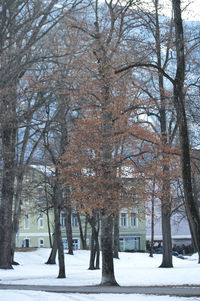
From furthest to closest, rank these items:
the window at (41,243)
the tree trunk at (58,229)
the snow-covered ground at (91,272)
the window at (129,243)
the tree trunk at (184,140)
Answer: the window at (129,243) → the window at (41,243) → the tree trunk at (58,229) → the snow-covered ground at (91,272) → the tree trunk at (184,140)

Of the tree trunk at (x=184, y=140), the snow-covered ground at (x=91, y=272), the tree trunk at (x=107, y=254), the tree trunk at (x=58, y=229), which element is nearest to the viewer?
the tree trunk at (x=184, y=140)

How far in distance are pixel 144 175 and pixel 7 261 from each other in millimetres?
13922

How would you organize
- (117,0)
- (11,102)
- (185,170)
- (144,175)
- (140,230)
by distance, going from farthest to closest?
(140,230) < (117,0) < (144,175) < (11,102) < (185,170)

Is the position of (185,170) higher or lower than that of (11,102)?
lower

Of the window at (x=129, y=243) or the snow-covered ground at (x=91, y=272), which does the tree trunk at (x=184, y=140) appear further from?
the window at (x=129, y=243)

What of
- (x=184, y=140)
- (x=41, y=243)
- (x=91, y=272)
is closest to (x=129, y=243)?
(x=41, y=243)

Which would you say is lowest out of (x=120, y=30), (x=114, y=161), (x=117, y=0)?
→ (x=114, y=161)

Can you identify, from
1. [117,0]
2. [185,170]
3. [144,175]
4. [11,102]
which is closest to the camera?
[185,170]

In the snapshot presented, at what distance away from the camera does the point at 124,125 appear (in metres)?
20.8

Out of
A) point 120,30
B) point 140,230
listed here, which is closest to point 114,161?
point 120,30

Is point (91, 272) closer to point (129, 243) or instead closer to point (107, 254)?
point (107, 254)

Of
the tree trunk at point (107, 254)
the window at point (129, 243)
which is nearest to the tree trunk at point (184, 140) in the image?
the tree trunk at point (107, 254)

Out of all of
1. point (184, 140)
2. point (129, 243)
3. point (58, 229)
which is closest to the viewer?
point (184, 140)

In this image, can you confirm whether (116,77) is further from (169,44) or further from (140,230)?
(140,230)
